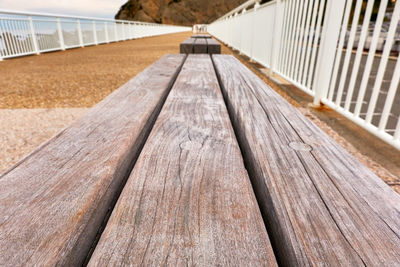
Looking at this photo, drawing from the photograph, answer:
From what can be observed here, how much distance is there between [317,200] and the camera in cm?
43

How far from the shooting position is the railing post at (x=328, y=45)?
7.17 ft

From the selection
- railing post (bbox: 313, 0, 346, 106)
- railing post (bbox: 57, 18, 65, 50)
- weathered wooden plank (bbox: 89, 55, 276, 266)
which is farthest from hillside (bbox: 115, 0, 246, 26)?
weathered wooden plank (bbox: 89, 55, 276, 266)

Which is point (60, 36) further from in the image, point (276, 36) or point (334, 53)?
point (334, 53)

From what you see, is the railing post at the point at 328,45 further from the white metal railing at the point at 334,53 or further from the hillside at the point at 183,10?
the hillside at the point at 183,10

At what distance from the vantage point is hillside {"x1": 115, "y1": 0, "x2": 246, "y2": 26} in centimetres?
6300

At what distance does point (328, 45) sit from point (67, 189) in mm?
2385

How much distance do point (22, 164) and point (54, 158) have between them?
6 centimetres

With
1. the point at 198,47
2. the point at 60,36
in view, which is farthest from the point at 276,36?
the point at 60,36

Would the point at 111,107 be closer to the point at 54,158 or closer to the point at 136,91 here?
the point at 136,91

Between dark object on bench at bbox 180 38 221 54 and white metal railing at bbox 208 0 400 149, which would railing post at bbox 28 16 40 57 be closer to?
white metal railing at bbox 208 0 400 149

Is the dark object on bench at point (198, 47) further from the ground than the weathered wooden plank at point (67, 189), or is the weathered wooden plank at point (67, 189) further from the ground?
the dark object on bench at point (198, 47)

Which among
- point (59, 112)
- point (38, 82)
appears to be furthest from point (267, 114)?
point (38, 82)

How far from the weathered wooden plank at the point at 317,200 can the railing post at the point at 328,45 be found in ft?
6.02

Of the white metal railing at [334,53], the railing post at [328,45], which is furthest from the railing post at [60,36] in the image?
the railing post at [328,45]
